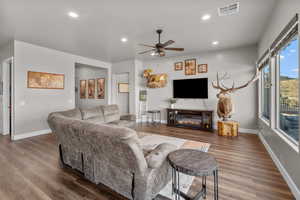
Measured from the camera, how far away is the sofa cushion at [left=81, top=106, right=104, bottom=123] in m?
3.60

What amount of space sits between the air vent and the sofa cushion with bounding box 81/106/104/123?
3856 mm

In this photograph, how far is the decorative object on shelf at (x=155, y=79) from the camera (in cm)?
601

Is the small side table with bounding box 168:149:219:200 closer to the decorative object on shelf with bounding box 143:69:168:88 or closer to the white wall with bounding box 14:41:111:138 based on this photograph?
the decorative object on shelf with bounding box 143:69:168:88

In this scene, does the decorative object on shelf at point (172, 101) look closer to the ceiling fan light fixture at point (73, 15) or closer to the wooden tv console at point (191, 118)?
the wooden tv console at point (191, 118)

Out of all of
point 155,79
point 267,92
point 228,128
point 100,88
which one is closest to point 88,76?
point 100,88

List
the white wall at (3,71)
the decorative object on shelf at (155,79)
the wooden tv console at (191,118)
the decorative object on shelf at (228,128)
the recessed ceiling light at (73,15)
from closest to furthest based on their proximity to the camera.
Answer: the recessed ceiling light at (73,15)
the decorative object on shelf at (228,128)
the white wall at (3,71)
the wooden tv console at (191,118)
the decorative object on shelf at (155,79)

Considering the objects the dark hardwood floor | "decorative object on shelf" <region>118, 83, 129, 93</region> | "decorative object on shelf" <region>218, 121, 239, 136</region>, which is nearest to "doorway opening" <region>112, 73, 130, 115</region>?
"decorative object on shelf" <region>118, 83, 129, 93</region>

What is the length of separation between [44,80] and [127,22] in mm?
3563

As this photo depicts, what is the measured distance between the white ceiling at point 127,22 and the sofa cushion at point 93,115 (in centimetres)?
211

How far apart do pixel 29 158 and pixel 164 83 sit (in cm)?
494

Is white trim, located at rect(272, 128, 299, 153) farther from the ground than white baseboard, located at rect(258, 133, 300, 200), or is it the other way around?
white trim, located at rect(272, 128, 299, 153)

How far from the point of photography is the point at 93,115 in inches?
150

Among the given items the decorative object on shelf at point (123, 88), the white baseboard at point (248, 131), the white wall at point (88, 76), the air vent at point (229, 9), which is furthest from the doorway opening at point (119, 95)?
the air vent at point (229, 9)

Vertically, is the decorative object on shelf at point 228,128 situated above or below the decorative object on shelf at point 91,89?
below
